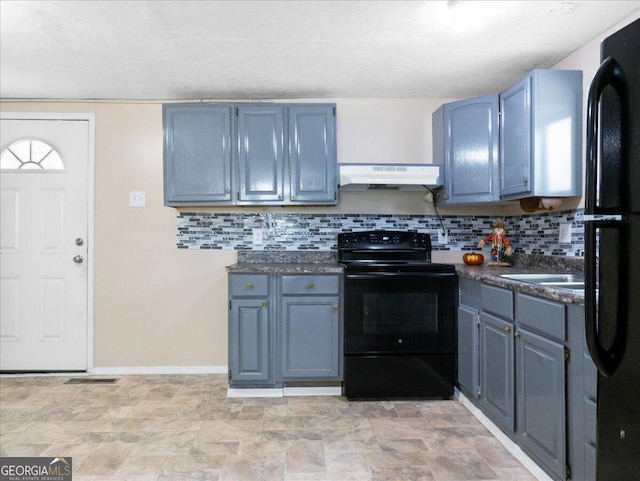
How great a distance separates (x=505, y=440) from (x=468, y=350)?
516 millimetres

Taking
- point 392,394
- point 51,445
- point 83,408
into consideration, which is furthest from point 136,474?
point 392,394

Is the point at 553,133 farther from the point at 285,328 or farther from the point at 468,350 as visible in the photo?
the point at 285,328

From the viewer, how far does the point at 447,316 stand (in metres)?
2.62

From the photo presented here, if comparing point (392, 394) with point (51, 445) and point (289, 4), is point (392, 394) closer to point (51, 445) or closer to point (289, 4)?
point (51, 445)

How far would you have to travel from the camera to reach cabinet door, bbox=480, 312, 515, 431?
1.97 meters

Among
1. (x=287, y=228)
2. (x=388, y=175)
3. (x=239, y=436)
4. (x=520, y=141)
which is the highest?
(x=520, y=141)

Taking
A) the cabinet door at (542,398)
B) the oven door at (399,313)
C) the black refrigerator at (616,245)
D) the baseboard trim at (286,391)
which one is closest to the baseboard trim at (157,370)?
the baseboard trim at (286,391)

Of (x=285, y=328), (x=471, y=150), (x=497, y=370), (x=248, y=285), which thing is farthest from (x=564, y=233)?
(x=248, y=285)

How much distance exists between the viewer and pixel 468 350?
96.1 inches

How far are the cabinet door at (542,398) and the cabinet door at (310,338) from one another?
45.4 inches

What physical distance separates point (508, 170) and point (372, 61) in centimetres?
109

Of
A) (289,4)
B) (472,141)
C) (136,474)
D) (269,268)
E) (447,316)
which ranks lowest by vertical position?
(136,474)

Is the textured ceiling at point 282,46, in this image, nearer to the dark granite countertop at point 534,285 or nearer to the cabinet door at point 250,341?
the dark granite countertop at point 534,285

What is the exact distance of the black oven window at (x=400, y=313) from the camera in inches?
103
